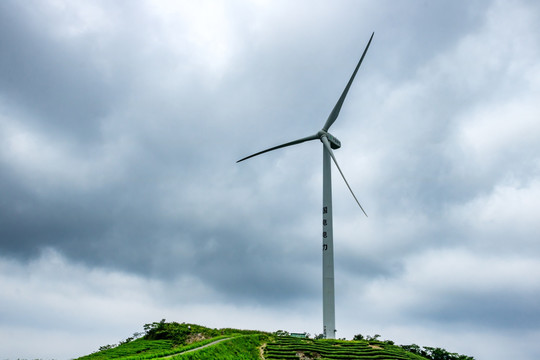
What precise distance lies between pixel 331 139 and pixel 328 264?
917 inches

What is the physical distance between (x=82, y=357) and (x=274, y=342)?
84.7 ft

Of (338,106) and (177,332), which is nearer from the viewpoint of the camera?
(177,332)

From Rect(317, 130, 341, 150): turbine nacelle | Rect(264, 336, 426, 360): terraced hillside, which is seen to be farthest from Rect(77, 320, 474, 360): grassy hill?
Rect(317, 130, 341, 150): turbine nacelle

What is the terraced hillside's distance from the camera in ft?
161

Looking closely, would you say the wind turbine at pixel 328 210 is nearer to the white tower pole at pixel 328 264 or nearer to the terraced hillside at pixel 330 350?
the white tower pole at pixel 328 264

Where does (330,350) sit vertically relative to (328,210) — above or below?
below

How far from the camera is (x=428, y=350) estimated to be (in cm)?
6144

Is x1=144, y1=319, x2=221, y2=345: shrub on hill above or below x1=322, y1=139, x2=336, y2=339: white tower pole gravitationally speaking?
below

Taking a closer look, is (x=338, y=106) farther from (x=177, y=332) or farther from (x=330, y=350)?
(x=177, y=332)

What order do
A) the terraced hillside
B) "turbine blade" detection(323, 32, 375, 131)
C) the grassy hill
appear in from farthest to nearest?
"turbine blade" detection(323, 32, 375, 131), the terraced hillside, the grassy hill

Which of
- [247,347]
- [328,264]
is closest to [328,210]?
[328,264]

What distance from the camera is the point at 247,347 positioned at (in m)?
50.9

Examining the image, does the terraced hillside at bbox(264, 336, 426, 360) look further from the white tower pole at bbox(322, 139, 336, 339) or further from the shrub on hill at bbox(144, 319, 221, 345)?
the shrub on hill at bbox(144, 319, 221, 345)

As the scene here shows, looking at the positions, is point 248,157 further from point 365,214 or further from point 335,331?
point 335,331
